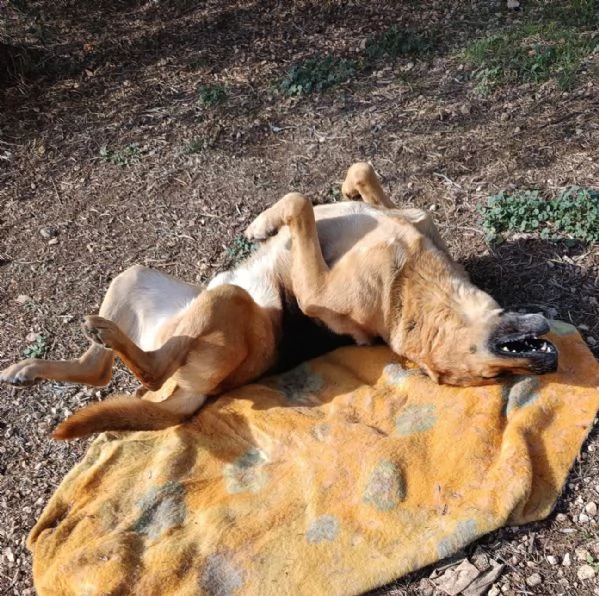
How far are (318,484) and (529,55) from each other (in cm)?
413

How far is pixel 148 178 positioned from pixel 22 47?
8.11 ft

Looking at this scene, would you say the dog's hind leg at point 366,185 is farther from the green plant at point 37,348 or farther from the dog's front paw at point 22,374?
the green plant at point 37,348

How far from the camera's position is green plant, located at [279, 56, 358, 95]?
5879 mm

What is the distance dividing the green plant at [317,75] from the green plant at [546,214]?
2.07m

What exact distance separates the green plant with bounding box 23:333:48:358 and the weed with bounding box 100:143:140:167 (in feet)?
6.06

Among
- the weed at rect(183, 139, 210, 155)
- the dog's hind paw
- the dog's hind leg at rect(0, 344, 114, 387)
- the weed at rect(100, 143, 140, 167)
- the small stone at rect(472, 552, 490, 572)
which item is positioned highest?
the weed at rect(100, 143, 140, 167)

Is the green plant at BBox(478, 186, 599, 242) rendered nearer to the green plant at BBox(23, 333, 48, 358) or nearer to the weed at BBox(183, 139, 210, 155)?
the weed at BBox(183, 139, 210, 155)

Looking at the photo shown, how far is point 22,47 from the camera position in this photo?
668cm

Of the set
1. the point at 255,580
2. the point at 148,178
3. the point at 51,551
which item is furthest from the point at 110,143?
the point at 255,580

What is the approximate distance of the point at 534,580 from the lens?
291 cm

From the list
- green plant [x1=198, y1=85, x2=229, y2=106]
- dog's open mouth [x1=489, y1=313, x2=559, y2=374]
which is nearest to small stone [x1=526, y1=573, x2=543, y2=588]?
dog's open mouth [x1=489, y1=313, x2=559, y2=374]

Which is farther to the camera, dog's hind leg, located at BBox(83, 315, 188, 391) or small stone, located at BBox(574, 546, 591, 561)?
dog's hind leg, located at BBox(83, 315, 188, 391)

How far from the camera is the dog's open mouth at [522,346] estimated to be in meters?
3.26

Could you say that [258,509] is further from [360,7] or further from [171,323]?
[360,7]
